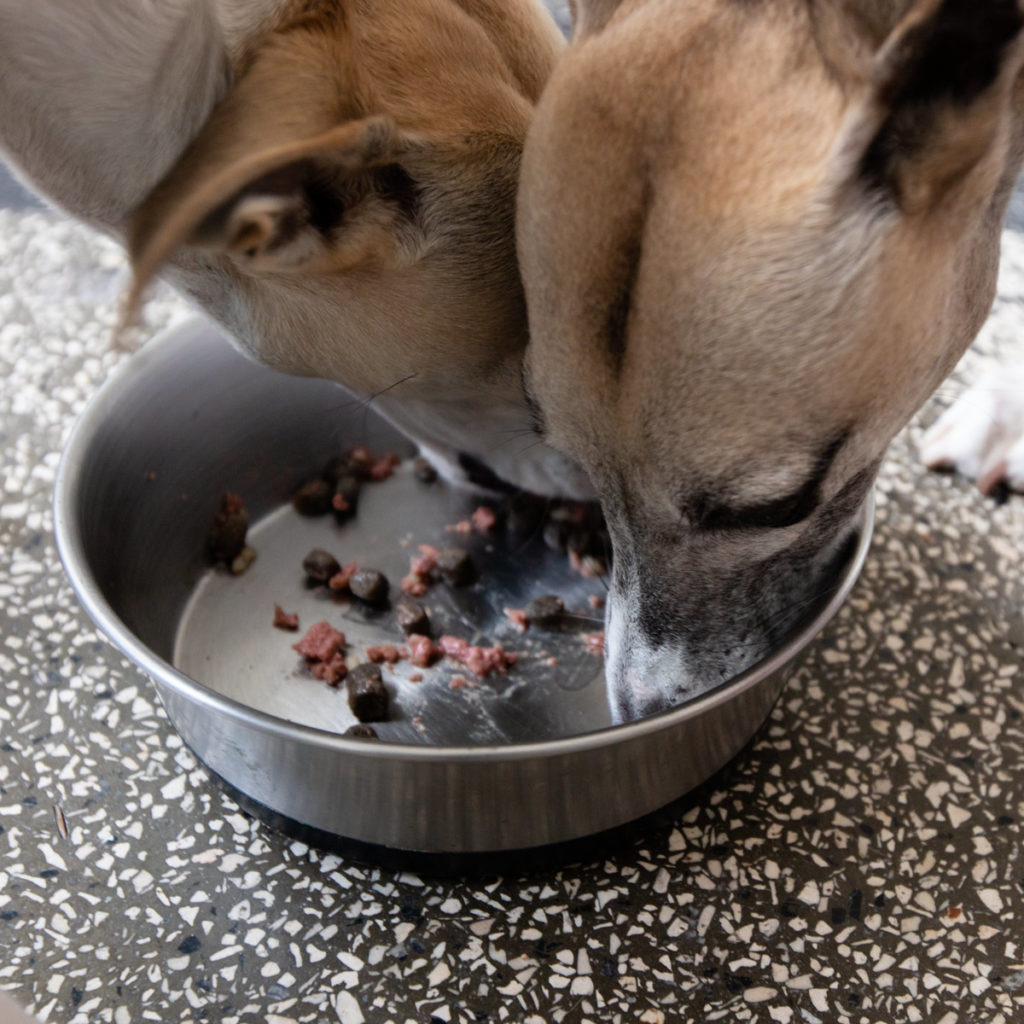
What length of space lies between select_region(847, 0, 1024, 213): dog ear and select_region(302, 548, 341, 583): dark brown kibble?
142 cm

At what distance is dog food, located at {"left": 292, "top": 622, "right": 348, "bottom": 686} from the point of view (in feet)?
6.97

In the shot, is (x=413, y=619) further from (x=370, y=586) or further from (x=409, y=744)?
(x=409, y=744)

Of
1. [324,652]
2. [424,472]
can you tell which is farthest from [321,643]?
[424,472]

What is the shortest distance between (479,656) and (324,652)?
31 centimetres

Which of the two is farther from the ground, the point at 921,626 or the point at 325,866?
the point at 921,626

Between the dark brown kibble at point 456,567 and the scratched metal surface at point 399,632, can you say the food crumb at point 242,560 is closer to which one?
the scratched metal surface at point 399,632

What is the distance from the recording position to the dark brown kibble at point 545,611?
7.30 ft

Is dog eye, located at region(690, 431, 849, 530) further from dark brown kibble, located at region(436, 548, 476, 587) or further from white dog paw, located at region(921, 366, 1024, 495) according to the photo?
white dog paw, located at region(921, 366, 1024, 495)

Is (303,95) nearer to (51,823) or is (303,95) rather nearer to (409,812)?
(409,812)

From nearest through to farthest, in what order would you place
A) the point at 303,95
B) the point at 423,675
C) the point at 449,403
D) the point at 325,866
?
the point at 303,95
the point at 325,866
the point at 449,403
the point at 423,675

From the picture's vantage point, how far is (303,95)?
151 centimetres

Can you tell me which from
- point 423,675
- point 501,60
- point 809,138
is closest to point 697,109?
point 809,138

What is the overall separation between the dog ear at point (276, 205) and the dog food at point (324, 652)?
81cm

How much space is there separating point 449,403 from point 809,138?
0.89m
